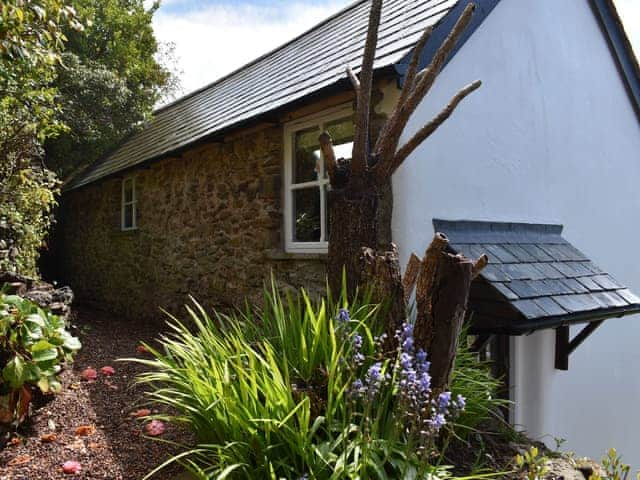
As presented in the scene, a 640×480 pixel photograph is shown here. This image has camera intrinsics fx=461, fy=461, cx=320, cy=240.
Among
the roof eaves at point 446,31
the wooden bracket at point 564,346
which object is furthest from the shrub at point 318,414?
the wooden bracket at point 564,346

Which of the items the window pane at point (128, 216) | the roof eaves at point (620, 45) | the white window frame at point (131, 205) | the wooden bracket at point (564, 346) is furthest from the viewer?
the window pane at point (128, 216)

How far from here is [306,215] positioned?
5402 millimetres

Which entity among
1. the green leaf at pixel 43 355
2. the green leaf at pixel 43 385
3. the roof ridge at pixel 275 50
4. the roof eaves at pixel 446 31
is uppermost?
Result: the roof ridge at pixel 275 50

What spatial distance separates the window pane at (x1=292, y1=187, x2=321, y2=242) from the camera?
17.3 feet

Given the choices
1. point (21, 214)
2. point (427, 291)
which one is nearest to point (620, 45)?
point (427, 291)

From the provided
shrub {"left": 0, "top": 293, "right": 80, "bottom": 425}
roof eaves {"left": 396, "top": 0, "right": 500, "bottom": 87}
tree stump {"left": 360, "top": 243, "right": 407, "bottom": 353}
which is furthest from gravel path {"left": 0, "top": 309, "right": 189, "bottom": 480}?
roof eaves {"left": 396, "top": 0, "right": 500, "bottom": 87}

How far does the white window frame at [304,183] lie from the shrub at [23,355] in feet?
8.43

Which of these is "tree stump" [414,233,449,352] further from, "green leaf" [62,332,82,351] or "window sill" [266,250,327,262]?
"green leaf" [62,332,82,351]

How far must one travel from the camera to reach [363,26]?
6.21m

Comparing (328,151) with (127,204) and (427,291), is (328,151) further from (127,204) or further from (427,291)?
(127,204)

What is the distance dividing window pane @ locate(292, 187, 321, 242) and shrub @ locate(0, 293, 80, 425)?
2.67 meters

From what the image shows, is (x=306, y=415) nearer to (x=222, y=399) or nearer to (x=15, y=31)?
(x=222, y=399)

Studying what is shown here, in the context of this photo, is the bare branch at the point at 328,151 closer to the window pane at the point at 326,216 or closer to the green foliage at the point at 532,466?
the window pane at the point at 326,216

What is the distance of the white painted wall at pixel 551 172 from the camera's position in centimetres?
464
